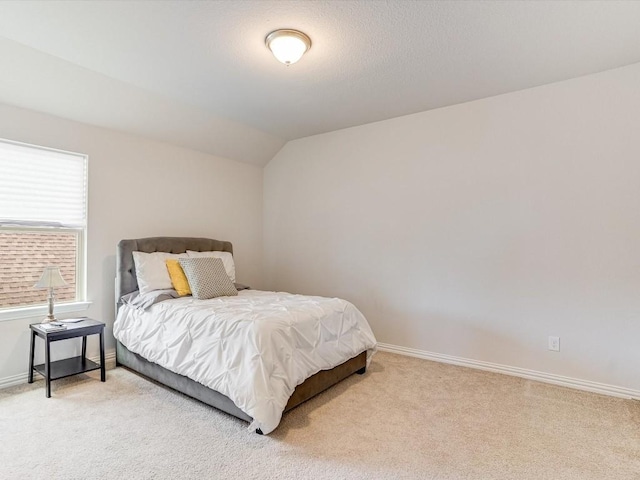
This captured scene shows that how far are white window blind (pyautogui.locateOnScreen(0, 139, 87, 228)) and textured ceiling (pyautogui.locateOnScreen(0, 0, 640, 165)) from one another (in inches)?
15.7

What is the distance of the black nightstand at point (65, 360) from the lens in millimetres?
2688

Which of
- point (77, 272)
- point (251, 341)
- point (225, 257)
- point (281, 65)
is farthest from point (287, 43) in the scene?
point (77, 272)

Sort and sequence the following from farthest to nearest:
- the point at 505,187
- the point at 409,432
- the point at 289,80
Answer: the point at 505,187, the point at 289,80, the point at 409,432

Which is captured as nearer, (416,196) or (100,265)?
(100,265)

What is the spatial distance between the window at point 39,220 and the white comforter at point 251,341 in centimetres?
70

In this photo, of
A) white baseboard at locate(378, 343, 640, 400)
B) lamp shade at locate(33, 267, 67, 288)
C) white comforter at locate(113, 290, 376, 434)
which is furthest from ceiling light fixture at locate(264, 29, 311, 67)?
white baseboard at locate(378, 343, 640, 400)

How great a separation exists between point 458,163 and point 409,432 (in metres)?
2.51

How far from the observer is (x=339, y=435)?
219 cm

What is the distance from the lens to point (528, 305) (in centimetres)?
Result: 319

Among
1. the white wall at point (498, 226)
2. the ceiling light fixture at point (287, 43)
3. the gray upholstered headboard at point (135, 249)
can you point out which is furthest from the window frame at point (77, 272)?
the white wall at point (498, 226)

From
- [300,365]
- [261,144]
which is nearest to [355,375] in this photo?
[300,365]

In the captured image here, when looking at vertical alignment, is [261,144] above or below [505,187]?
above

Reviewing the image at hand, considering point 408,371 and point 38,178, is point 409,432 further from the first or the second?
point 38,178

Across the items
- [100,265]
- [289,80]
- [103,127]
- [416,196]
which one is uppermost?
[289,80]
